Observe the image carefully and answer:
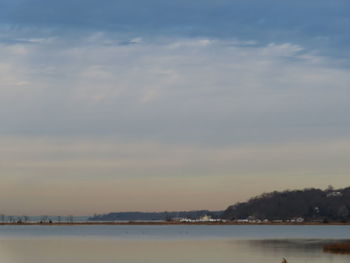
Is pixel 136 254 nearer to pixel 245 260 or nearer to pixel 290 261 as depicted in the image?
pixel 245 260

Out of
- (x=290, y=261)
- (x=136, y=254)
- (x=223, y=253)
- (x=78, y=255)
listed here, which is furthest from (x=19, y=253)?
(x=290, y=261)

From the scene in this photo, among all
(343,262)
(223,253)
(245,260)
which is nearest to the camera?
(343,262)

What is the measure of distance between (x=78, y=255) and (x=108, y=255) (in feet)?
11.6

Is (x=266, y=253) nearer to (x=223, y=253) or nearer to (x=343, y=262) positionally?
(x=223, y=253)

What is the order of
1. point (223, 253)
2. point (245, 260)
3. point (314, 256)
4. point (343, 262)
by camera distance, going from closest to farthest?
point (343, 262)
point (245, 260)
point (314, 256)
point (223, 253)

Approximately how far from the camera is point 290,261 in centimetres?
7194

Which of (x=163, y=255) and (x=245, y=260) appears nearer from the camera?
(x=245, y=260)

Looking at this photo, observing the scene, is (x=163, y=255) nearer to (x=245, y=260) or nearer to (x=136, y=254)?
(x=136, y=254)

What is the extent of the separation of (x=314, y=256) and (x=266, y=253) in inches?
320

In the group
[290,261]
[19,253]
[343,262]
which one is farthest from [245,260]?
[19,253]

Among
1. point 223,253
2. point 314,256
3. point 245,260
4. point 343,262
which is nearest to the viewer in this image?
point 343,262

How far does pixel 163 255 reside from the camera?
82000 mm

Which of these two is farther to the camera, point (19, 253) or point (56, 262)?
point (19, 253)

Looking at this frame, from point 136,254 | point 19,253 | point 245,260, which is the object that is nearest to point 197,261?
point 245,260
